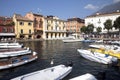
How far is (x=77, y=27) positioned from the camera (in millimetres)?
112875

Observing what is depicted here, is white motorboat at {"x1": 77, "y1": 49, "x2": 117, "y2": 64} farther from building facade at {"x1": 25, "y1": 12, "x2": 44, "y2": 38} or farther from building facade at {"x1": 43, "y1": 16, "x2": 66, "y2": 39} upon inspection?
building facade at {"x1": 43, "y1": 16, "x2": 66, "y2": 39}

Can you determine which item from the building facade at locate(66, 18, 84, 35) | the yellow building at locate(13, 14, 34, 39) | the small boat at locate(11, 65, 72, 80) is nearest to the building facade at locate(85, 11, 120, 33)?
the building facade at locate(66, 18, 84, 35)

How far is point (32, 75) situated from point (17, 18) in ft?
200

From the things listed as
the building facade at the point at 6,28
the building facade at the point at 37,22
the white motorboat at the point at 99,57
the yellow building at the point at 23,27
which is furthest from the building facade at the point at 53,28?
the white motorboat at the point at 99,57

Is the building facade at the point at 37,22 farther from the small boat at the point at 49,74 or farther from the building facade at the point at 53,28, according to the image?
the small boat at the point at 49,74

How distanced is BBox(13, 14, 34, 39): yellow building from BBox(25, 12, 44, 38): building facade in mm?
3335

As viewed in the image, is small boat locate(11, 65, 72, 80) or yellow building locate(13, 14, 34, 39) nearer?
small boat locate(11, 65, 72, 80)

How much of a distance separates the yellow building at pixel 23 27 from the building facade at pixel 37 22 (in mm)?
3335

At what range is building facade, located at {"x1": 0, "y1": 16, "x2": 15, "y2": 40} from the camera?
65.5 meters

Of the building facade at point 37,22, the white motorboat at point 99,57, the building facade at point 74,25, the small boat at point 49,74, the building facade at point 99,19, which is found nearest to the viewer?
the small boat at point 49,74

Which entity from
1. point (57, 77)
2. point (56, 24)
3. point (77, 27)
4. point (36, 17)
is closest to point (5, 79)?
point (57, 77)

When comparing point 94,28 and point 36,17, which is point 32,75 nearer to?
point 36,17

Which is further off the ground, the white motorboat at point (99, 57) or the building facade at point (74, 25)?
the building facade at point (74, 25)

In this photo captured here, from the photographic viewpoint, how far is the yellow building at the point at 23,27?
7250cm
